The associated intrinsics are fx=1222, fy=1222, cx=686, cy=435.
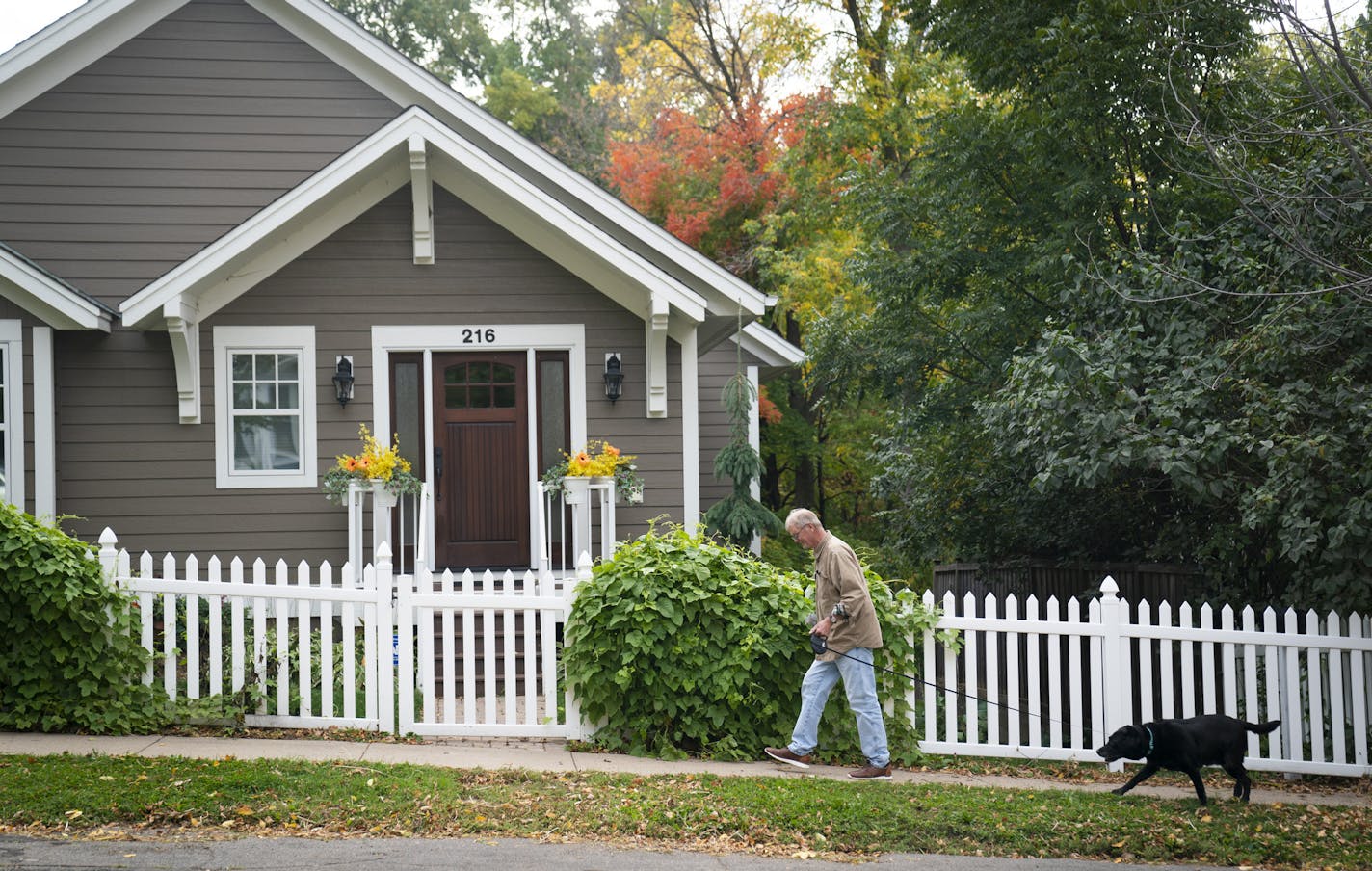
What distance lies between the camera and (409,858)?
Result: 5.78 metres

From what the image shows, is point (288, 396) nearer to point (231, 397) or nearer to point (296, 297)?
point (231, 397)

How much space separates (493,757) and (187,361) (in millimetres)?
5677

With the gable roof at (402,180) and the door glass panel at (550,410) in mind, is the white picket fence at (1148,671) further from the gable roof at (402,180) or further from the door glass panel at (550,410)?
the door glass panel at (550,410)

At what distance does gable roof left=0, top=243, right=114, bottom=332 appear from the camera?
10.8 m

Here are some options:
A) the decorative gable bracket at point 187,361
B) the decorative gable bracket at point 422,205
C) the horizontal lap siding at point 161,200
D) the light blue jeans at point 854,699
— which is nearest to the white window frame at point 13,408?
the horizontal lap siding at point 161,200

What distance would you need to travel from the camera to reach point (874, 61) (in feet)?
68.7

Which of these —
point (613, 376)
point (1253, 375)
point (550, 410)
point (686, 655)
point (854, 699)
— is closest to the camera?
point (854, 699)

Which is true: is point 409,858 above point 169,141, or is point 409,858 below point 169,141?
below

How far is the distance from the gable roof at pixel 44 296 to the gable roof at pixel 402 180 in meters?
0.49

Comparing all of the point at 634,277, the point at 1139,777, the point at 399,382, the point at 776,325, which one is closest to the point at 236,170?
the point at 399,382

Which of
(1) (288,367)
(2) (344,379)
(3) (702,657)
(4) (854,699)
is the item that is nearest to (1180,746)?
(4) (854,699)

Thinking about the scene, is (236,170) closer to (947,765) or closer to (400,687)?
(400,687)

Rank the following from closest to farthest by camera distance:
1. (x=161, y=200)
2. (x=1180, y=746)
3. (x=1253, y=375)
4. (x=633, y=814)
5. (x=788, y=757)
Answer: (x=633, y=814)
(x=1180, y=746)
(x=788, y=757)
(x=1253, y=375)
(x=161, y=200)

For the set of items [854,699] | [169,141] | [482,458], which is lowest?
[854,699]
